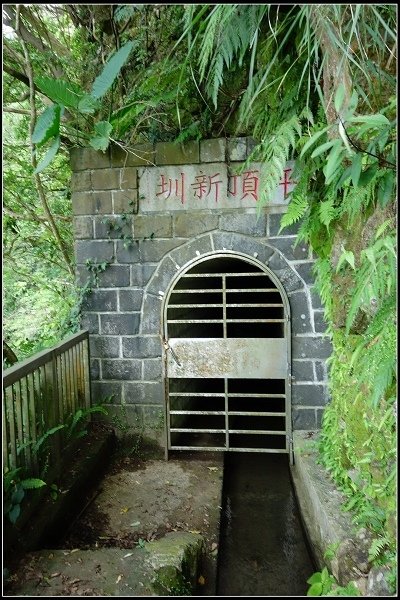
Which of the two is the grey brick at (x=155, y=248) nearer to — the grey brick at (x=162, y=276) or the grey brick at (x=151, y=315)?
the grey brick at (x=162, y=276)

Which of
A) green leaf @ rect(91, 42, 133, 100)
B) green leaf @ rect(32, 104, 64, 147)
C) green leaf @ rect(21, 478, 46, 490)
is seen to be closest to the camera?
green leaf @ rect(32, 104, 64, 147)

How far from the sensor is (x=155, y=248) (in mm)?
4703

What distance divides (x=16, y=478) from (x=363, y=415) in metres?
2.52

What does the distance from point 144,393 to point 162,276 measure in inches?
54.0

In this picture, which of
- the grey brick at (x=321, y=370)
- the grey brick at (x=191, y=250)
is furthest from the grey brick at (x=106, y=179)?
the grey brick at (x=321, y=370)

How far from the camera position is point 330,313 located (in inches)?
149

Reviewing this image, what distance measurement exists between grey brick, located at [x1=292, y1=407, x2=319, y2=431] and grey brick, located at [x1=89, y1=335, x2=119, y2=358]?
6.96 feet

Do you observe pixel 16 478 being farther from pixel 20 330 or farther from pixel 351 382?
pixel 20 330

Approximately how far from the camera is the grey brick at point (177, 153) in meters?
4.50

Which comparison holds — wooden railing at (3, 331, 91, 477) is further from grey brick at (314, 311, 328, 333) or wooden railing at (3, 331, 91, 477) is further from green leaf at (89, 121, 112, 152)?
grey brick at (314, 311, 328, 333)

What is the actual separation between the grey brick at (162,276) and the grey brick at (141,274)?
0.06m

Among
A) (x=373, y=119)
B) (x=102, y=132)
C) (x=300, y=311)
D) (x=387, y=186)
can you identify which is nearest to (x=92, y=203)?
(x=102, y=132)

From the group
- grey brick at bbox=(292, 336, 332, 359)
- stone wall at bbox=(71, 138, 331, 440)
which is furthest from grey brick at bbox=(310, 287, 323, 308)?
grey brick at bbox=(292, 336, 332, 359)

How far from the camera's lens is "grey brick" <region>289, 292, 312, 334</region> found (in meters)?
4.53
